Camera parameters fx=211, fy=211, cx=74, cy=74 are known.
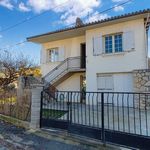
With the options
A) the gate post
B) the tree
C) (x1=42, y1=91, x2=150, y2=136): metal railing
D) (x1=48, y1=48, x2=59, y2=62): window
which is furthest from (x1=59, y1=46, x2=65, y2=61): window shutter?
the gate post

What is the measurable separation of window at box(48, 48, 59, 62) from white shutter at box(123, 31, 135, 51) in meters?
6.93

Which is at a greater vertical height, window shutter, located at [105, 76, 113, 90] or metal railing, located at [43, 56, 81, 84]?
metal railing, located at [43, 56, 81, 84]

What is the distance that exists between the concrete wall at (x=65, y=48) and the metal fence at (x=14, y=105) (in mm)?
7857

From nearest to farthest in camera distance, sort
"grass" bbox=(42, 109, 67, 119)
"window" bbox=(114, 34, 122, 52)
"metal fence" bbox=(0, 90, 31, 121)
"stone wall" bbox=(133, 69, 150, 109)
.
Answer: "grass" bbox=(42, 109, 67, 119) < "metal fence" bbox=(0, 90, 31, 121) < "stone wall" bbox=(133, 69, 150, 109) < "window" bbox=(114, 34, 122, 52)

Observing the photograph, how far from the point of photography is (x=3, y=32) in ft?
72.6

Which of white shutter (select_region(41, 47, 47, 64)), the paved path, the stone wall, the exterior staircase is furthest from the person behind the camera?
white shutter (select_region(41, 47, 47, 64))

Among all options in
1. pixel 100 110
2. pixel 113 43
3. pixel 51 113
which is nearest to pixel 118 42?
pixel 113 43

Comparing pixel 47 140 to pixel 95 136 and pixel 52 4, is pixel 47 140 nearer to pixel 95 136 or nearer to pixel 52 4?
pixel 95 136

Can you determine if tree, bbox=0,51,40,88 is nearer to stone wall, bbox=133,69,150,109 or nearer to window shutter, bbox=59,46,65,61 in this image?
window shutter, bbox=59,46,65,61

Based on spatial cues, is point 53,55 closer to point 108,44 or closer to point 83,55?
point 83,55

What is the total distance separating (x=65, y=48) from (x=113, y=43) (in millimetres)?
5010

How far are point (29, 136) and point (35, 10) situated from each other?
39.4ft

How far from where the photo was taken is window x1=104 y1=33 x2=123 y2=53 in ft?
49.5

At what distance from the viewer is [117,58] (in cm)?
1479
